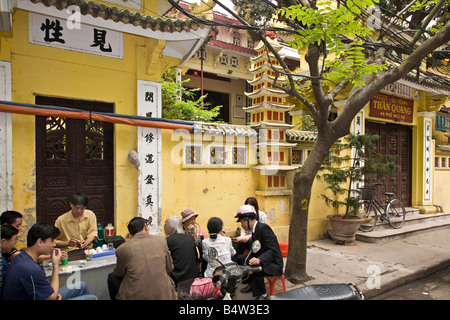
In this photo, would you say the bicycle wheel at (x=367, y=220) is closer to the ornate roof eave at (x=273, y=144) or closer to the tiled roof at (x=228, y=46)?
the ornate roof eave at (x=273, y=144)

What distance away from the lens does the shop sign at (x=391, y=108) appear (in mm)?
9640

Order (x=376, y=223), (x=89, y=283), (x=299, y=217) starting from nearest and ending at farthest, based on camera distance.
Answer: (x=89, y=283) < (x=299, y=217) < (x=376, y=223)

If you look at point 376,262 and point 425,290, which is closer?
point 425,290

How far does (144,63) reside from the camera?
5836 mm

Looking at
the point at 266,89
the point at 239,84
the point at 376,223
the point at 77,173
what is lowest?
the point at 376,223

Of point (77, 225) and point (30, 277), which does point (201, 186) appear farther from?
point (30, 277)

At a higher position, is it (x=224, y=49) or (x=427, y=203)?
(x=224, y=49)

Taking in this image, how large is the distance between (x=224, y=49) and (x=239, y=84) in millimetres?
2738

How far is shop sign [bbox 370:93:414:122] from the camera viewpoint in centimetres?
964

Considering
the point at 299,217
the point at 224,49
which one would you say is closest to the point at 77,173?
the point at 299,217

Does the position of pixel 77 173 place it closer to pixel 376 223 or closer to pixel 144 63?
pixel 144 63

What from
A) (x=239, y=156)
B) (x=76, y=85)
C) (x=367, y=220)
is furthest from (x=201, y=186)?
(x=367, y=220)

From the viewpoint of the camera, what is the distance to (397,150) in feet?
36.0

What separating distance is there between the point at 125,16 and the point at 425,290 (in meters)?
6.98
